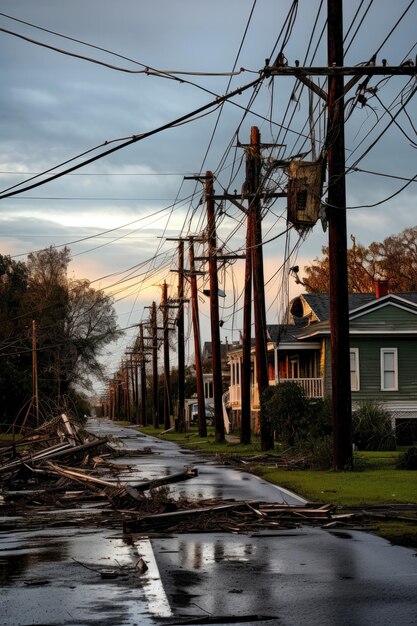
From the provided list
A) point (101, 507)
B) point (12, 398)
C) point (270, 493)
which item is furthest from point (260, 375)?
point (12, 398)

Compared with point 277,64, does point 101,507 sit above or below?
below

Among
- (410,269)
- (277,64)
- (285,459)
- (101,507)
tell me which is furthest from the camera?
(410,269)

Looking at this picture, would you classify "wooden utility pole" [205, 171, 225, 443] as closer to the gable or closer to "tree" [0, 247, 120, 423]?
the gable

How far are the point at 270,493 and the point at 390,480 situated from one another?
367 centimetres

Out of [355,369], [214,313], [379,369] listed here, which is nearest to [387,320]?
[379,369]

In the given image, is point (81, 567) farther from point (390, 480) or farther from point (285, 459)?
point (285, 459)

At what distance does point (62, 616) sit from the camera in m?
8.35

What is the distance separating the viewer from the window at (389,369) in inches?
1861

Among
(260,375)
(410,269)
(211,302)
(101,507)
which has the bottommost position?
(101,507)

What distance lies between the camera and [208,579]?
10234 millimetres

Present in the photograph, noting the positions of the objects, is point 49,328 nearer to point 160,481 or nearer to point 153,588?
point 160,481

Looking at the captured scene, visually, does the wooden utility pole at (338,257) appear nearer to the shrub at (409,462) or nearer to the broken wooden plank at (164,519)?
the shrub at (409,462)

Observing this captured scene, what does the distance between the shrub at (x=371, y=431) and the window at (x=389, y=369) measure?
28.8 ft

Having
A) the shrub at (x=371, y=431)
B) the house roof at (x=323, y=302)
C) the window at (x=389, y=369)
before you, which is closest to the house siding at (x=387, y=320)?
the house roof at (x=323, y=302)
